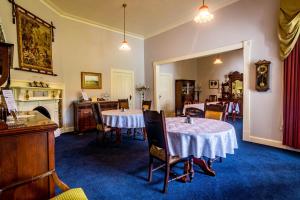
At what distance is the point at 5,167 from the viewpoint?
3.47ft

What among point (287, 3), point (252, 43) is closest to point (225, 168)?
point (252, 43)

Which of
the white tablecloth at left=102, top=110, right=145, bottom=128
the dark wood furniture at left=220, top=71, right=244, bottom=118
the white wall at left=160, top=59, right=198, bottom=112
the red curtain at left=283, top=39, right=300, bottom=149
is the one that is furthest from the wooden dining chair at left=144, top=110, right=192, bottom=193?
the dark wood furniture at left=220, top=71, right=244, bottom=118

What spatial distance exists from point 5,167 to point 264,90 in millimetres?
4386

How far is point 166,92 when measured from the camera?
8117mm

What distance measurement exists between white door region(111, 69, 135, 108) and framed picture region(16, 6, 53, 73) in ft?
7.21

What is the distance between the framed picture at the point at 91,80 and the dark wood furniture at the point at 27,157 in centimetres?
447

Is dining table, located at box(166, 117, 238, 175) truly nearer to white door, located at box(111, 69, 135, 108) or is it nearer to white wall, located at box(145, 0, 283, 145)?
white wall, located at box(145, 0, 283, 145)

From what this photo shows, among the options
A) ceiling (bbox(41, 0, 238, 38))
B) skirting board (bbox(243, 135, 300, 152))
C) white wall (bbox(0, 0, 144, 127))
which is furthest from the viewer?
ceiling (bbox(41, 0, 238, 38))

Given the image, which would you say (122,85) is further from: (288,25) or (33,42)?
(288,25)

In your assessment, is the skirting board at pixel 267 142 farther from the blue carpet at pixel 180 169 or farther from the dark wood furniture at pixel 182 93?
the dark wood furniture at pixel 182 93

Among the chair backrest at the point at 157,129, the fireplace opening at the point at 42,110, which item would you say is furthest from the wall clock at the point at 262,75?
the fireplace opening at the point at 42,110

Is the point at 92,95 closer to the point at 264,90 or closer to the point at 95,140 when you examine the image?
the point at 95,140

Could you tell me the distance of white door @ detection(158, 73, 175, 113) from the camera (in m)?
7.85

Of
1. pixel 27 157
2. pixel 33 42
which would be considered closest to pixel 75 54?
pixel 33 42
